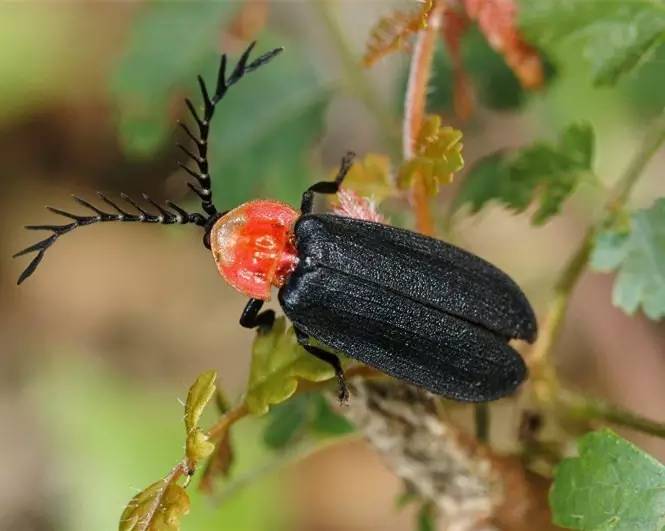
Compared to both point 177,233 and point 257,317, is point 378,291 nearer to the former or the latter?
point 257,317

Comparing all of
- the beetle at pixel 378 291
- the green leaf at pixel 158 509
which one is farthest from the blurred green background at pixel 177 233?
the green leaf at pixel 158 509

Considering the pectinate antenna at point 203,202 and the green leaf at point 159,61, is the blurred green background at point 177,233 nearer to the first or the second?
the green leaf at point 159,61

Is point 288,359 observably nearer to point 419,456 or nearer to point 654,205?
point 419,456

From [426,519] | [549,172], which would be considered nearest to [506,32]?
[549,172]

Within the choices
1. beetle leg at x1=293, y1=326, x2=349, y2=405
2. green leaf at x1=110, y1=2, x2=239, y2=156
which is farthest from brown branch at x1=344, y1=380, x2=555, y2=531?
green leaf at x1=110, y1=2, x2=239, y2=156

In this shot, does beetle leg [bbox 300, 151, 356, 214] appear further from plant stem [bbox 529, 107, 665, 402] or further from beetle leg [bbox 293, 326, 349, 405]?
plant stem [bbox 529, 107, 665, 402]
